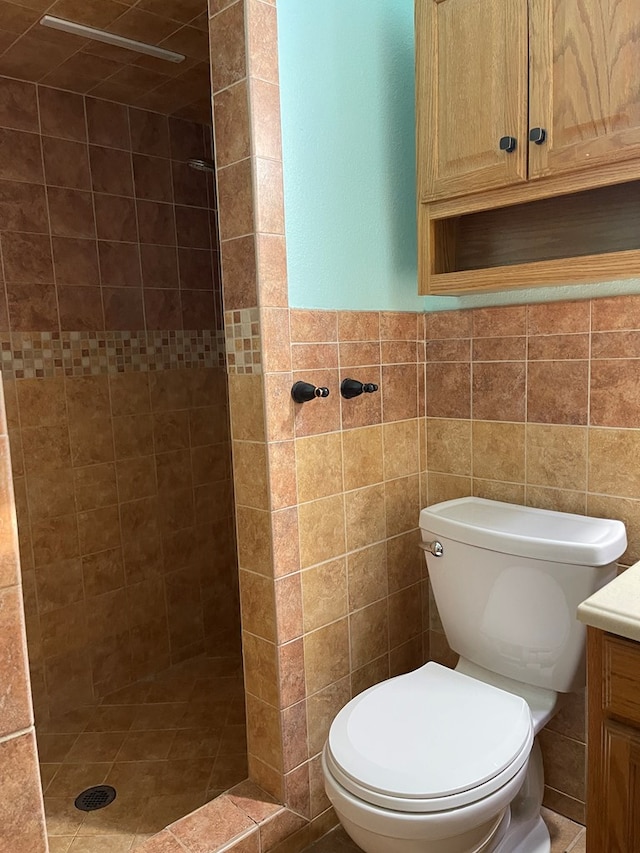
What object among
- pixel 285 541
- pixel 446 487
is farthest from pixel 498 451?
pixel 285 541

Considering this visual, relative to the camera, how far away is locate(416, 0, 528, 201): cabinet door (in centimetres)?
144

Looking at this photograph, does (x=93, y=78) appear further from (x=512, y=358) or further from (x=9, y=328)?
(x=512, y=358)

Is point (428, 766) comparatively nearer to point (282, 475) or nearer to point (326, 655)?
→ point (326, 655)

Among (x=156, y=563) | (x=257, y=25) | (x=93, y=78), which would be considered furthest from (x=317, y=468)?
(x=93, y=78)

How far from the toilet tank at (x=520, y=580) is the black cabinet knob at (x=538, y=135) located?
89cm

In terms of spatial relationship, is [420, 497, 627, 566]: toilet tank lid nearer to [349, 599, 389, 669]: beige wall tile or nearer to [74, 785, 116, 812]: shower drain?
[349, 599, 389, 669]: beige wall tile

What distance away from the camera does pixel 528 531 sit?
1.54 meters

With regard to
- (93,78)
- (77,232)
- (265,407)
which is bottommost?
(265,407)

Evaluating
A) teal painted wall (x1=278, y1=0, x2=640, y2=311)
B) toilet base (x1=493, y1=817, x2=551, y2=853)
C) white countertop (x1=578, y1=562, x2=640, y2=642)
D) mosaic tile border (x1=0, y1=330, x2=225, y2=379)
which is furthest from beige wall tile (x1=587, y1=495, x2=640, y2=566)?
mosaic tile border (x1=0, y1=330, x2=225, y2=379)

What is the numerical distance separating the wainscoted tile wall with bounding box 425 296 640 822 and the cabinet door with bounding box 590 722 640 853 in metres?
0.56

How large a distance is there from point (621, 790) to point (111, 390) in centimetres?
205

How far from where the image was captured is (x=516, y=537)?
1.50 m

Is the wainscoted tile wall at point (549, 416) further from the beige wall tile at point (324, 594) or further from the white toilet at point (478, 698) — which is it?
the beige wall tile at point (324, 594)

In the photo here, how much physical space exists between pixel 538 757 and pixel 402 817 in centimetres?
64
